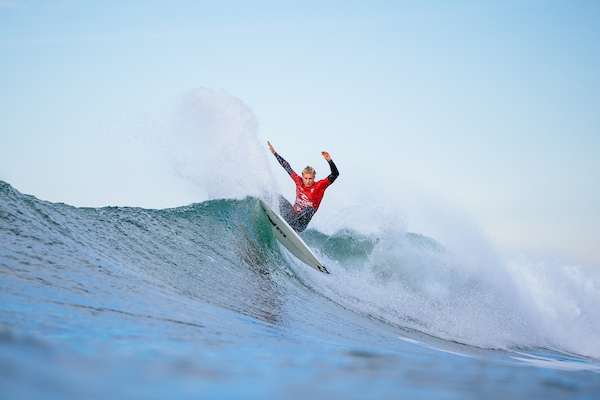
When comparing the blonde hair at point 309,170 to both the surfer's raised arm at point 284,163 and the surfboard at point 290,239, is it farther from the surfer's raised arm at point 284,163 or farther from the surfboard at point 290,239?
the surfboard at point 290,239

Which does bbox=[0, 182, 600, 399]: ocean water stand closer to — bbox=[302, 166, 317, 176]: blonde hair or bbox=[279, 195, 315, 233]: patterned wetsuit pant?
bbox=[279, 195, 315, 233]: patterned wetsuit pant

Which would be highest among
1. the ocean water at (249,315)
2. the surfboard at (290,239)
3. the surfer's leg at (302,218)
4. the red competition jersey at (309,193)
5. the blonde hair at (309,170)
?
the blonde hair at (309,170)

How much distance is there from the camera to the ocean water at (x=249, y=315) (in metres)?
1.58

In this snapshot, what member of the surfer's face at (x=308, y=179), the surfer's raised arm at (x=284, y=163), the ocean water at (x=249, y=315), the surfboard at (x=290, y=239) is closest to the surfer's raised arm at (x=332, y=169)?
the surfer's face at (x=308, y=179)

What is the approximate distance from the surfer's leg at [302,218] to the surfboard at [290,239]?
19.0 inches

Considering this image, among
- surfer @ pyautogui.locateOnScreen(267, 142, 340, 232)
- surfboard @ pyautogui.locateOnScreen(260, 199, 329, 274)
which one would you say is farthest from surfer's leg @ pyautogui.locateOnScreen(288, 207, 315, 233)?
surfboard @ pyautogui.locateOnScreen(260, 199, 329, 274)

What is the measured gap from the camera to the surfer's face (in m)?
7.97

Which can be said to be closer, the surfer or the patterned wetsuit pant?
the surfer

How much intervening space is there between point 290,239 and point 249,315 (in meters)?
4.06

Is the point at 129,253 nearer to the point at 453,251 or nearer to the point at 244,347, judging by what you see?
the point at 244,347

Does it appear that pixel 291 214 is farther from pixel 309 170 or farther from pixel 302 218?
pixel 309 170

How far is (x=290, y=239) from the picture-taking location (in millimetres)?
8148

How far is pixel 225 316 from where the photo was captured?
3.80 m

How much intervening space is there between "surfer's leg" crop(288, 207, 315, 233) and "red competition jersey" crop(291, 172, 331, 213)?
7 centimetres
